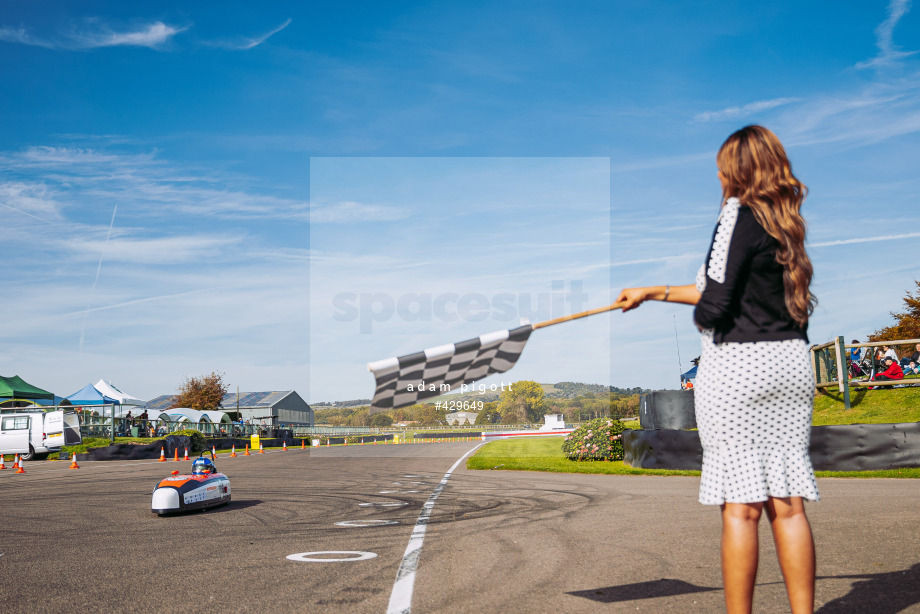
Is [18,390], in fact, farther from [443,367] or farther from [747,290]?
[747,290]

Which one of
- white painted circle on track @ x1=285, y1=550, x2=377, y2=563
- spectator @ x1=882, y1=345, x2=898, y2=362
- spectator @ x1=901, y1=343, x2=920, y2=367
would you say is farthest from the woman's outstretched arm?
spectator @ x1=901, y1=343, x2=920, y2=367

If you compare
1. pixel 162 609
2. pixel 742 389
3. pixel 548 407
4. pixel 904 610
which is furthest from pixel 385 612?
pixel 548 407

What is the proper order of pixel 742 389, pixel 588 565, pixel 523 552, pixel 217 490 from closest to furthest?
pixel 742 389, pixel 588 565, pixel 523 552, pixel 217 490

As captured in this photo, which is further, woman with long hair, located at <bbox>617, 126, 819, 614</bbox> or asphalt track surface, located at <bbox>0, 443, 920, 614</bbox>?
asphalt track surface, located at <bbox>0, 443, 920, 614</bbox>

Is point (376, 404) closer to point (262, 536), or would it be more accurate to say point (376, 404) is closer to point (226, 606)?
point (226, 606)

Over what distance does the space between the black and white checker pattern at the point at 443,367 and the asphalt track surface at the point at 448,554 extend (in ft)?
3.80

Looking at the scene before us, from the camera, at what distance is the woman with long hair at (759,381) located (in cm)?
281

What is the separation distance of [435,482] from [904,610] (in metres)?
10.6

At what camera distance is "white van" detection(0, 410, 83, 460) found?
26516mm

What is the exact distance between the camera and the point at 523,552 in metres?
5.51

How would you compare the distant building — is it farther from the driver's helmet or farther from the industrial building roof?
the driver's helmet

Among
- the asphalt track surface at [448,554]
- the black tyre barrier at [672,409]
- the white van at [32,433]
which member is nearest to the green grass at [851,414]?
the black tyre barrier at [672,409]

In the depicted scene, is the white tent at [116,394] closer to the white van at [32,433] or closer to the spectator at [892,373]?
the white van at [32,433]

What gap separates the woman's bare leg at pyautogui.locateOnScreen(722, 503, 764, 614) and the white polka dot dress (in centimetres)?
6
